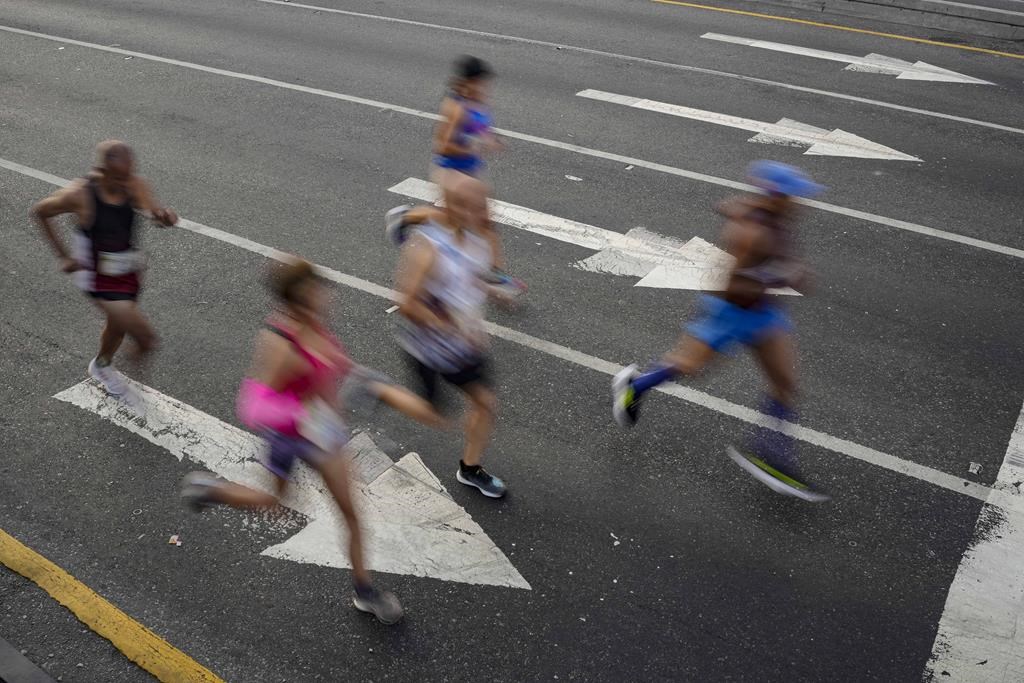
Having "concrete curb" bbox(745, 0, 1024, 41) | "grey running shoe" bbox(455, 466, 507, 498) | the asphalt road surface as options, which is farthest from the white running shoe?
"concrete curb" bbox(745, 0, 1024, 41)

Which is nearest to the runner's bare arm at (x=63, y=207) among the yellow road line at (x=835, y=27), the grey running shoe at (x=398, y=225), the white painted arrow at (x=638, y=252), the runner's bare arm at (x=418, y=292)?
the grey running shoe at (x=398, y=225)

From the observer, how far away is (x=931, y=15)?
53.0ft

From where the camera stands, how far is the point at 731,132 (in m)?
11.2

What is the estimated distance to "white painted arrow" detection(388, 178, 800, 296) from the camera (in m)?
7.99

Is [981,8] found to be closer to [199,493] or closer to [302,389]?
[302,389]

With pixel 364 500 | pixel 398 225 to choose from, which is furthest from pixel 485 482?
pixel 398 225

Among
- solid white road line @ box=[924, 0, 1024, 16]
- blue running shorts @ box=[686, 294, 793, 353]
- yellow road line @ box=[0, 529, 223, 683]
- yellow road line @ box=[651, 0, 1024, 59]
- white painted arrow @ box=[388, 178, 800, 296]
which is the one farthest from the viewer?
solid white road line @ box=[924, 0, 1024, 16]

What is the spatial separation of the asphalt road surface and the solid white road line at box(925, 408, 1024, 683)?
17mm

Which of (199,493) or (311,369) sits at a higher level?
(311,369)

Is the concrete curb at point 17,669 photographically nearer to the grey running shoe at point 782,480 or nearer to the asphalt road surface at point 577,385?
the asphalt road surface at point 577,385

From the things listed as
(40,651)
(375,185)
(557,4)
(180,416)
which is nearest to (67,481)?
(180,416)

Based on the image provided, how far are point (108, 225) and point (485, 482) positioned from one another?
2847 millimetres

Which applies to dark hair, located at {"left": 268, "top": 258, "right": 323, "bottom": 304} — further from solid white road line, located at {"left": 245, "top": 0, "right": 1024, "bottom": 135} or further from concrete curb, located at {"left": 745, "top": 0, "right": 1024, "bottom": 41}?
concrete curb, located at {"left": 745, "top": 0, "right": 1024, "bottom": 41}

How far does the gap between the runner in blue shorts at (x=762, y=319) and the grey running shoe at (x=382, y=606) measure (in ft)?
6.91
